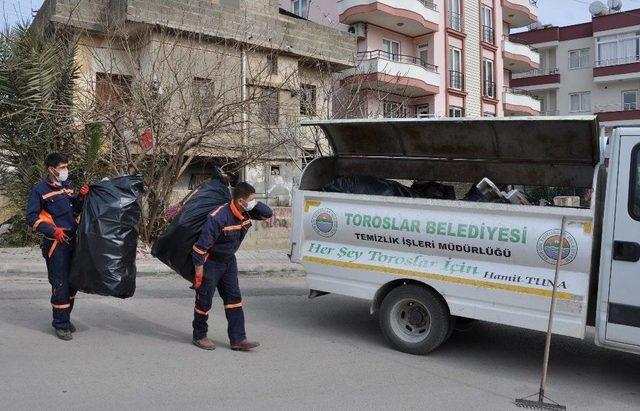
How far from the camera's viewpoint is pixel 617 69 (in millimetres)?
38344

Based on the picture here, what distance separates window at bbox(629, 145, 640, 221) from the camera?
4.65 meters

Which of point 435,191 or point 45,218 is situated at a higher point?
point 435,191

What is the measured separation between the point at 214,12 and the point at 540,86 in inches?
1245

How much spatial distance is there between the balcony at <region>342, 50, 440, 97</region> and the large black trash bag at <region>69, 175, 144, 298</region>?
1497 cm

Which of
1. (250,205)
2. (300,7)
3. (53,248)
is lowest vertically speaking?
(53,248)

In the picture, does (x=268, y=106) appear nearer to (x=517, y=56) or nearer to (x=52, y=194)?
(x=52, y=194)

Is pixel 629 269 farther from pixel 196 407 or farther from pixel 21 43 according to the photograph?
pixel 21 43

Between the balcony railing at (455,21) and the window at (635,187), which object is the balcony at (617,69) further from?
the window at (635,187)

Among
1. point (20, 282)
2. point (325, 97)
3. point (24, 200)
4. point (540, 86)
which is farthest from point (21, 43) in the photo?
point (540, 86)

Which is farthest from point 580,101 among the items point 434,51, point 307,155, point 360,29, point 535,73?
point 307,155

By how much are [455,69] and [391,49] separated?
405 cm

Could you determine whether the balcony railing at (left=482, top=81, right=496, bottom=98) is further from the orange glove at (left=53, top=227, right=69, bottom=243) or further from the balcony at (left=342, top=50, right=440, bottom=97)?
the orange glove at (left=53, top=227, right=69, bottom=243)

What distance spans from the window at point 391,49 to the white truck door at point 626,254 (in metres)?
23.0

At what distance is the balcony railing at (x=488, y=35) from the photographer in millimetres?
32500
